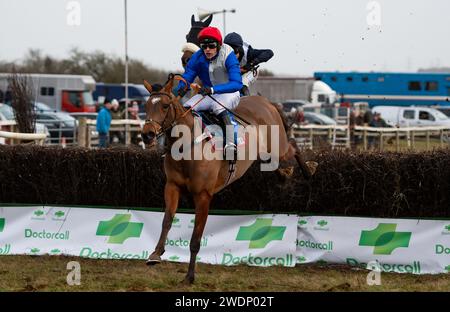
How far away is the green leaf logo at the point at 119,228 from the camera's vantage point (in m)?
10.9

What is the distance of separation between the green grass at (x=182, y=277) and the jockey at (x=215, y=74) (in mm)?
1508

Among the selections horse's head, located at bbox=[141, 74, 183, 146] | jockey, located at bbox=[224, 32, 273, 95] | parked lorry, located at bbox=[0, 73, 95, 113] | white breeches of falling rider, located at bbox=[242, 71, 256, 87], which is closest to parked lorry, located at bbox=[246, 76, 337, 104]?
parked lorry, located at bbox=[0, 73, 95, 113]

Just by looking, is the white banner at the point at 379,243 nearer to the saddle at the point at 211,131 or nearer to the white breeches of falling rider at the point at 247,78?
the saddle at the point at 211,131

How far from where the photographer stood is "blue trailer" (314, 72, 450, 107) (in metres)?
54.3

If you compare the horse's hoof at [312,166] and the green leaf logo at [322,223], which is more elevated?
the horse's hoof at [312,166]

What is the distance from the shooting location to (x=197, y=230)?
9.13 metres

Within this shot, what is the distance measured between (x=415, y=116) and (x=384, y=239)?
105 feet

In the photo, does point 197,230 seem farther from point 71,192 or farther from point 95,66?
point 95,66

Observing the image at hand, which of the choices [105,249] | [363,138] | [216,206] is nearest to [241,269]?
[216,206]

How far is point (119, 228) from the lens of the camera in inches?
433

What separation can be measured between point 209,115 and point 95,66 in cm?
6606

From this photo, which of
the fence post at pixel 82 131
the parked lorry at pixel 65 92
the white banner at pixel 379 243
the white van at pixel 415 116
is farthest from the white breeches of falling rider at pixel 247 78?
the parked lorry at pixel 65 92

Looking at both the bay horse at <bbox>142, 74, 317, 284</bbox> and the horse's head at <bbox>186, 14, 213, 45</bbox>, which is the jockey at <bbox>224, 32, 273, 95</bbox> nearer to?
the horse's head at <bbox>186, 14, 213, 45</bbox>

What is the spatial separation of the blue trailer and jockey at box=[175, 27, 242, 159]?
44.3m
